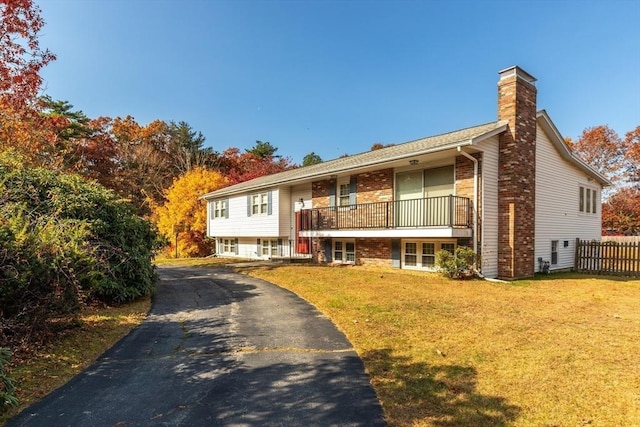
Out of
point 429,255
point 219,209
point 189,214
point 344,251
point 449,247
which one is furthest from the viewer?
point 189,214

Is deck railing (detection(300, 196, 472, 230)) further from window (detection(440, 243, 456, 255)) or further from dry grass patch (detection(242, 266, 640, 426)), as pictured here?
dry grass patch (detection(242, 266, 640, 426))

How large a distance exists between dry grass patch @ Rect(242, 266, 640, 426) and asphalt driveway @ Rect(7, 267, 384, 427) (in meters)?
0.41

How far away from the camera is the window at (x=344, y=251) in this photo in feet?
53.4

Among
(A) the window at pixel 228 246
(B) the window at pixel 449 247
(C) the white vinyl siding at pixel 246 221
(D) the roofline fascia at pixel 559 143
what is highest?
(D) the roofline fascia at pixel 559 143

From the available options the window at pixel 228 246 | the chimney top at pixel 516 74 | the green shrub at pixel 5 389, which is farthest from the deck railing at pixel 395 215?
the green shrub at pixel 5 389

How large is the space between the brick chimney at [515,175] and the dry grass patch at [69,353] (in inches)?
451

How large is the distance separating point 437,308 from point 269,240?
574 inches

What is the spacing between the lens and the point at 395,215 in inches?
533

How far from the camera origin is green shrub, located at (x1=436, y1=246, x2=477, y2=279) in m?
11.4

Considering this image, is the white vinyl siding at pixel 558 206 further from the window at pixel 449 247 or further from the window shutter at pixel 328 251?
the window shutter at pixel 328 251

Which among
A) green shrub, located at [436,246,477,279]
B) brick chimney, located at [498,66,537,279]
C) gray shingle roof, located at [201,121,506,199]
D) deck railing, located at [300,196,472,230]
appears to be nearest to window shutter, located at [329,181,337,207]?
deck railing, located at [300,196,472,230]

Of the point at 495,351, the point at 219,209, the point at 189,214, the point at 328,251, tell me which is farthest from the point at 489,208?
the point at 189,214

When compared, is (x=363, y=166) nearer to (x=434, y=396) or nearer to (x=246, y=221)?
(x=246, y=221)

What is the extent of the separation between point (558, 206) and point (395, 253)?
7.27 meters
